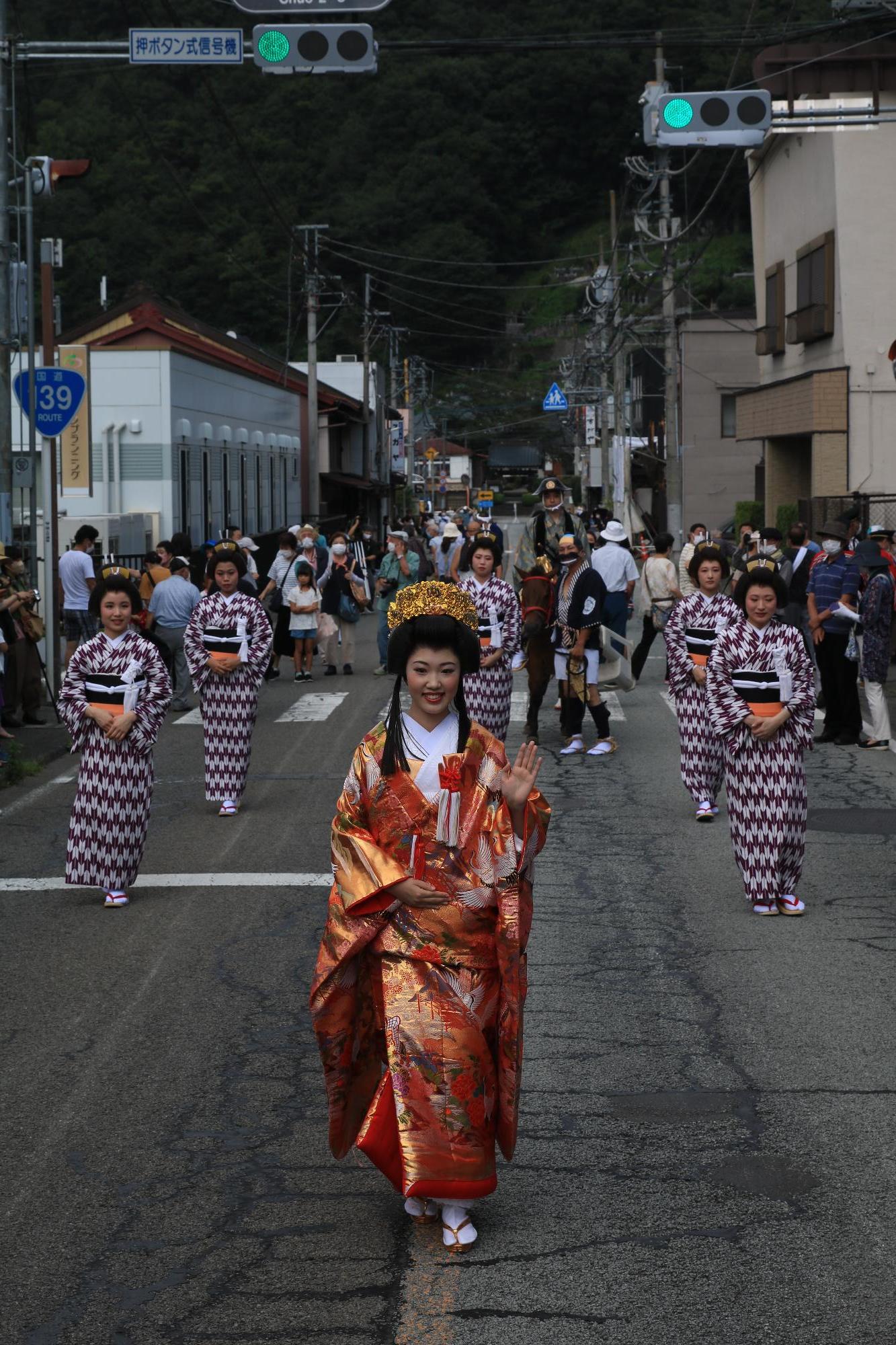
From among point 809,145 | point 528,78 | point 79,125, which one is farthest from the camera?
point 528,78

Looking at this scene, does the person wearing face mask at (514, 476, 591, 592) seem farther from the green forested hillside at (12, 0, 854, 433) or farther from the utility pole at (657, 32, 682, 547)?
the utility pole at (657, 32, 682, 547)

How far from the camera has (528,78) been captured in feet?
323

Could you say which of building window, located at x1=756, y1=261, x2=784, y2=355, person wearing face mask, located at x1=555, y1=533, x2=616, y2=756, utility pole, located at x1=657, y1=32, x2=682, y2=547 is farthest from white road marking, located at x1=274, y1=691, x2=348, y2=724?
building window, located at x1=756, y1=261, x2=784, y2=355

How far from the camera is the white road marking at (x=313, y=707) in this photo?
57.0 feet

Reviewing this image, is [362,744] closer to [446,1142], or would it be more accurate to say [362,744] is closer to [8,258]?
[446,1142]

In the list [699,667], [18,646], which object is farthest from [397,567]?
[699,667]

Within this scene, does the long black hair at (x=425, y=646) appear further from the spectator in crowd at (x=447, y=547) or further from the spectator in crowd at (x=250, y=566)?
the spectator in crowd at (x=447, y=547)

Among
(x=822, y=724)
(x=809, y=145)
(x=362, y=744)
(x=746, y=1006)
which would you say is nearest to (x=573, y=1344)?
(x=362, y=744)

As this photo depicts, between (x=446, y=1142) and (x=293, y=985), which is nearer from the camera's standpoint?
(x=446, y=1142)

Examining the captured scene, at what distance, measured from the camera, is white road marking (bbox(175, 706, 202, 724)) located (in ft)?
58.0

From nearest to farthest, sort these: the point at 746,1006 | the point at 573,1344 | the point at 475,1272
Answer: the point at 573,1344
the point at 475,1272
the point at 746,1006

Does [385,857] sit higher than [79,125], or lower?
lower

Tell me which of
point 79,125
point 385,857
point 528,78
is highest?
point 528,78

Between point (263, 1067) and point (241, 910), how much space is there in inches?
105
